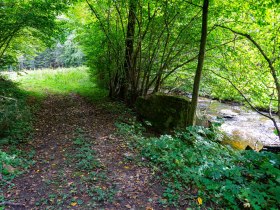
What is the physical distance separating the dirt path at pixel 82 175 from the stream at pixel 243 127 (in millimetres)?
4809

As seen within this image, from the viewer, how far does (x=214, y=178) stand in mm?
3914

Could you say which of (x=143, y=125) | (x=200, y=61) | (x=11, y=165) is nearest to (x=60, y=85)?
(x=143, y=125)

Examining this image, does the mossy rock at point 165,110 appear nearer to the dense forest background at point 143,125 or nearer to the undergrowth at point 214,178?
the dense forest background at point 143,125

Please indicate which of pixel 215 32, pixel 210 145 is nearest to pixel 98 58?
pixel 215 32

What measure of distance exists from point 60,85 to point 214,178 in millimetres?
13671

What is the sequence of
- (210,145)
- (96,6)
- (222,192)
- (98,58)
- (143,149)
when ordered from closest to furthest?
(222,192) < (143,149) < (210,145) < (96,6) < (98,58)

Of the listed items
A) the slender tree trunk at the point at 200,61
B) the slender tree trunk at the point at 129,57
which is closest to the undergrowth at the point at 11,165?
the slender tree trunk at the point at 200,61

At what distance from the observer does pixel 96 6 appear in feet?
30.5

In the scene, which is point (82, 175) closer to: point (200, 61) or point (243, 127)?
point (200, 61)

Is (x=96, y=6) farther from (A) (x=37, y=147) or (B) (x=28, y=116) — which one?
(A) (x=37, y=147)

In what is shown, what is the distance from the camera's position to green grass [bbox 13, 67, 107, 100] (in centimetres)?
1262

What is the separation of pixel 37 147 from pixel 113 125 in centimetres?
248

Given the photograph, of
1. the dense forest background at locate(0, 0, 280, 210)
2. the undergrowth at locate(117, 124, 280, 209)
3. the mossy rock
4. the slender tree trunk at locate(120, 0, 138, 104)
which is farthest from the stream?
the slender tree trunk at locate(120, 0, 138, 104)

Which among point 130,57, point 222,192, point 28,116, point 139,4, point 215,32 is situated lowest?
point 222,192
